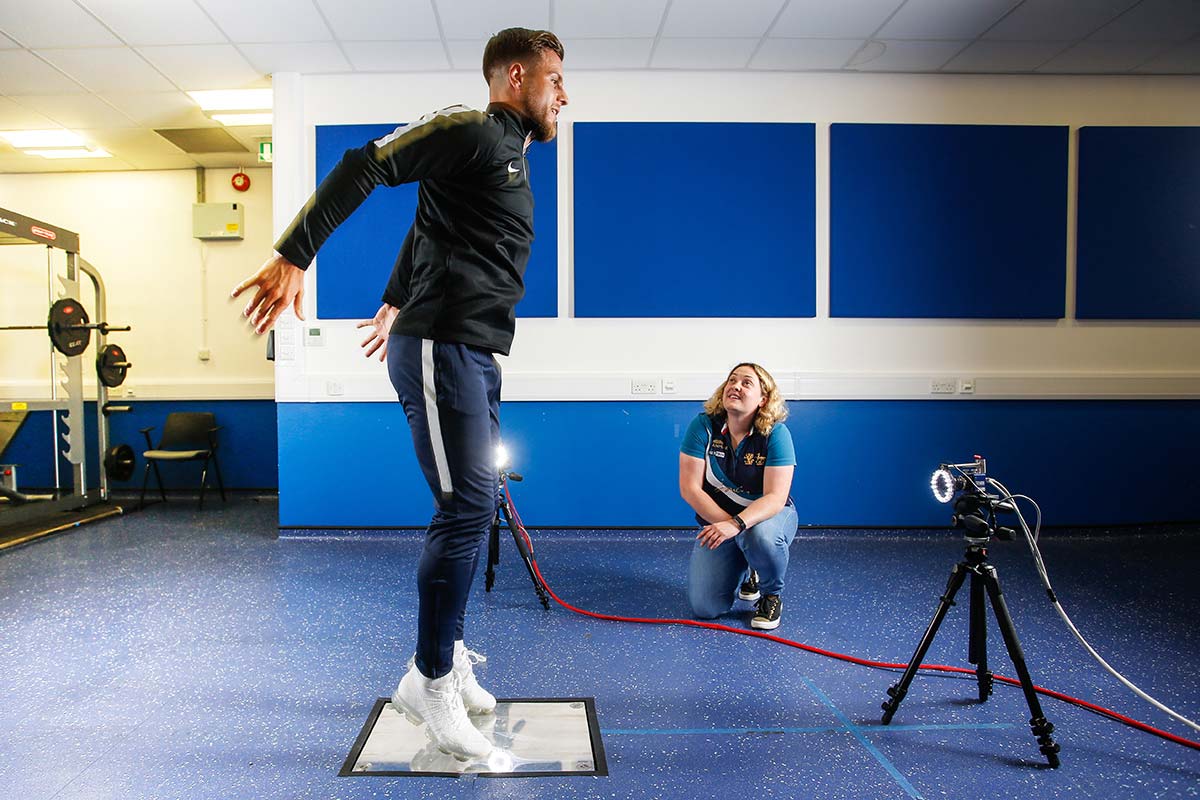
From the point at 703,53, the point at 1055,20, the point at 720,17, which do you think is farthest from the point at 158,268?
the point at 1055,20

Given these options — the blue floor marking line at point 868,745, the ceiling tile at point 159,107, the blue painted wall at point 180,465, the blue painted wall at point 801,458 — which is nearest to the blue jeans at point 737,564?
the blue floor marking line at point 868,745

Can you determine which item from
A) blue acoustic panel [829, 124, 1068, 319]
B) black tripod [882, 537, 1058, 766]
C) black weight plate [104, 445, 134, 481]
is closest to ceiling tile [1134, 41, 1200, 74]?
blue acoustic panel [829, 124, 1068, 319]

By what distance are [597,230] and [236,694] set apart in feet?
9.62

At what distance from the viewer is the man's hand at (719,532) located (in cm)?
222

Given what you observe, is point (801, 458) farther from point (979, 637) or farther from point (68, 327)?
point (68, 327)

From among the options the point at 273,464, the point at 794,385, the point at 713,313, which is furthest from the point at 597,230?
the point at 273,464

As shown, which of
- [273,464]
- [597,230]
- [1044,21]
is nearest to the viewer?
[1044,21]

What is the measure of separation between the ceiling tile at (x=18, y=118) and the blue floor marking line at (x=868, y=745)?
19.4 feet

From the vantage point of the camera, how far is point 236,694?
74.5 inches

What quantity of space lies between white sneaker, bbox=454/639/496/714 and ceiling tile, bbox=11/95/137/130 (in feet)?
15.6

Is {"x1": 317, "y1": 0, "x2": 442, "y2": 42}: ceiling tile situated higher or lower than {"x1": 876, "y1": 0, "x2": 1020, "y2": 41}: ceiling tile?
lower

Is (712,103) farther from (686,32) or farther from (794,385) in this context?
(794,385)

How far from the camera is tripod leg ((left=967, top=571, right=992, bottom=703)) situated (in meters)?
1.68

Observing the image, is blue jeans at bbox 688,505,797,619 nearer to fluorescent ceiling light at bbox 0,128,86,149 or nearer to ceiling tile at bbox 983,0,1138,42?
ceiling tile at bbox 983,0,1138,42
